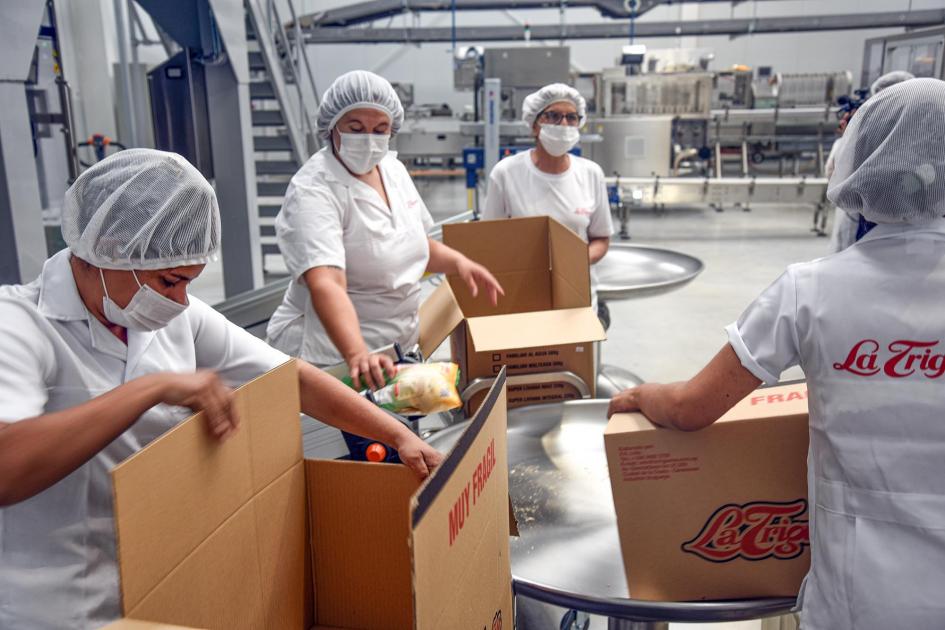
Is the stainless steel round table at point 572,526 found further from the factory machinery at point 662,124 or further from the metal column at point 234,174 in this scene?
the factory machinery at point 662,124

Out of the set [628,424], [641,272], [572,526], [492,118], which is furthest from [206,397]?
[492,118]

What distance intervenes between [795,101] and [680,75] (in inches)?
79.0

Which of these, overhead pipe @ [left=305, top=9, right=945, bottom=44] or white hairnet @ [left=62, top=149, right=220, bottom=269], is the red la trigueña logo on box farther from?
overhead pipe @ [left=305, top=9, right=945, bottom=44]

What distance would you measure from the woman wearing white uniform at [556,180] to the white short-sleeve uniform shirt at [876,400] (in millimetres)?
1878

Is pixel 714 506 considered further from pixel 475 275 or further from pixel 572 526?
pixel 475 275

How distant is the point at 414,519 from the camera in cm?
62

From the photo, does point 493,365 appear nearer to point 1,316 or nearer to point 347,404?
point 347,404

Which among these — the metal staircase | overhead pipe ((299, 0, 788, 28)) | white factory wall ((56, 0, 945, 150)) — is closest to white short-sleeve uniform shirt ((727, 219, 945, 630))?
the metal staircase

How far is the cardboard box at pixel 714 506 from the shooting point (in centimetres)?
114

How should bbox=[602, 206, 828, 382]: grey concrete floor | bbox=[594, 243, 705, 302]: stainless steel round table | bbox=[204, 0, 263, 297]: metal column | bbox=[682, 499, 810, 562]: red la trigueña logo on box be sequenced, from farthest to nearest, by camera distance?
bbox=[602, 206, 828, 382]: grey concrete floor < bbox=[204, 0, 263, 297]: metal column < bbox=[594, 243, 705, 302]: stainless steel round table < bbox=[682, 499, 810, 562]: red la trigueña logo on box

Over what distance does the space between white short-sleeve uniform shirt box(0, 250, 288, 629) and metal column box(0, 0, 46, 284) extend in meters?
1.60

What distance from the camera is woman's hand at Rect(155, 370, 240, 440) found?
847mm

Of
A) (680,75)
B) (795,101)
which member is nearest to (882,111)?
(680,75)

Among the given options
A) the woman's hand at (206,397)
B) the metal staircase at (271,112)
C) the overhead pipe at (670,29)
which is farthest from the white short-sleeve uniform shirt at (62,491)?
the overhead pipe at (670,29)
